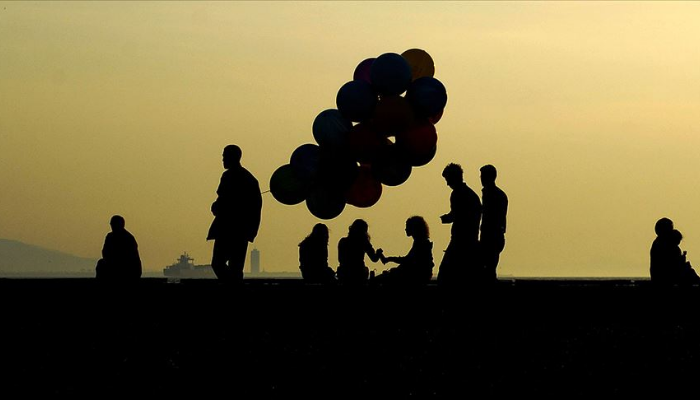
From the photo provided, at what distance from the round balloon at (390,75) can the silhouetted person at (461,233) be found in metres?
4.70

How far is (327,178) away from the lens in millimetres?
18250

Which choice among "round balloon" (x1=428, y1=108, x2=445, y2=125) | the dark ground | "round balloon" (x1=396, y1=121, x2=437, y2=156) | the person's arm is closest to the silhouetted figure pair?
the dark ground

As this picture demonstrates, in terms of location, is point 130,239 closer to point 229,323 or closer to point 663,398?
point 229,323

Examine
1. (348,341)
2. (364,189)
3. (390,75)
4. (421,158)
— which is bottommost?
(348,341)

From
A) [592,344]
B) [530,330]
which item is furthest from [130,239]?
[592,344]

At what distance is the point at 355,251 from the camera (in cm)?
1619

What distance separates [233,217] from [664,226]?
4.45 m

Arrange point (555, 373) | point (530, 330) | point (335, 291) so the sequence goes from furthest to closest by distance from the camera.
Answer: point (335, 291) → point (530, 330) → point (555, 373)

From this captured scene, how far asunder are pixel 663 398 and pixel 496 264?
19.9 feet

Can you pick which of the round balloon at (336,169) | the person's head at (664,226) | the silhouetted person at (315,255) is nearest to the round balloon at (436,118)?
the round balloon at (336,169)

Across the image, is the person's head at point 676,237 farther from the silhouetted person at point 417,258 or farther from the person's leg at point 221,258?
the person's leg at point 221,258

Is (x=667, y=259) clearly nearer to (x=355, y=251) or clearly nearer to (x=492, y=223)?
(x=492, y=223)

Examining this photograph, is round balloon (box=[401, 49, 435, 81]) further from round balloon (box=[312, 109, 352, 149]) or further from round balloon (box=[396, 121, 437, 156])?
round balloon (box=[312, 109, 352, 149])

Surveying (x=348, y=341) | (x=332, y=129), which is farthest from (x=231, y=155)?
(x=332, y=129)
